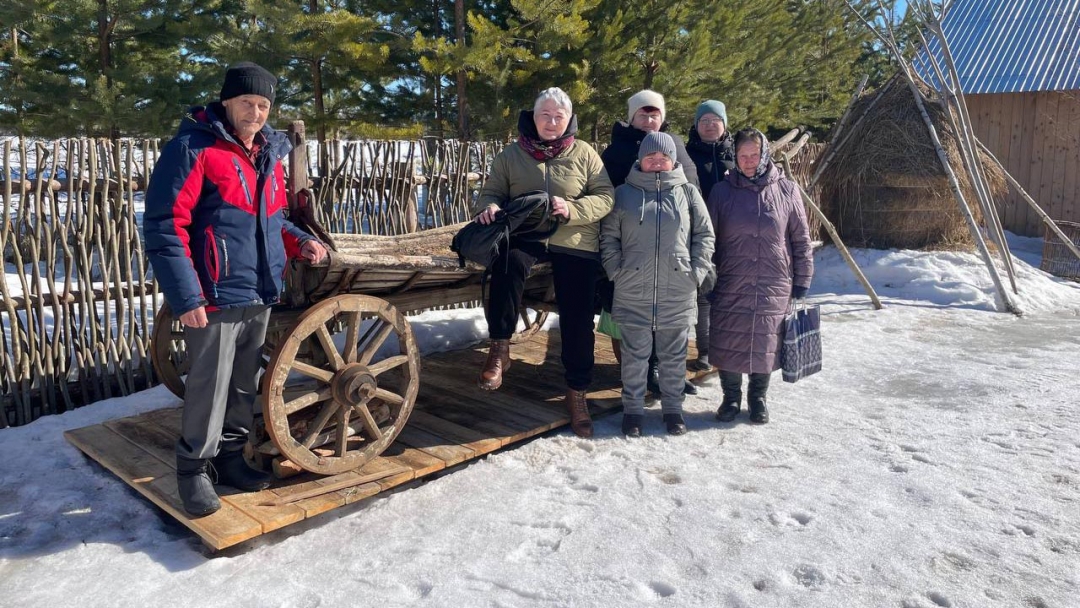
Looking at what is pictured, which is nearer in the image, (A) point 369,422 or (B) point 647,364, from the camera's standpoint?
(A) point 369,422

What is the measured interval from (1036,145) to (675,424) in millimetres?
9981

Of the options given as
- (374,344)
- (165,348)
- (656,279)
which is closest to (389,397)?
(374,344)

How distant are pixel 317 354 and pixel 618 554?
1.57 m

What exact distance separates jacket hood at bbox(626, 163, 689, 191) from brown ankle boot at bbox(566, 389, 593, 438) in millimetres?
1095

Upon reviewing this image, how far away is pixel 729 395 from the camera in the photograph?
422 cm

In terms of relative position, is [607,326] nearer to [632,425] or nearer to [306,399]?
[632,425]

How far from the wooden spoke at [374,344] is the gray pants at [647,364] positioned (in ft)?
3.94

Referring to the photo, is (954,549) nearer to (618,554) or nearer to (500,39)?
(618,554)

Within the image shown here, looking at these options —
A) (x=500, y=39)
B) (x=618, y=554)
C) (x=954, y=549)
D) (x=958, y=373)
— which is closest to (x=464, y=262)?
(x=618, y=554)

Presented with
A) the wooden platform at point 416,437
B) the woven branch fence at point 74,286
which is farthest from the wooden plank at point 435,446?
the woven branch fence at point 74,286

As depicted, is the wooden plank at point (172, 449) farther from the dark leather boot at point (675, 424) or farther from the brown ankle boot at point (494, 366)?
the dark leather boot at point (675, 424)

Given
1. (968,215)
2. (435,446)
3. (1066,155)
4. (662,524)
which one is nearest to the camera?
(662,524)

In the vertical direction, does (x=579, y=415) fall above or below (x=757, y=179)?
below

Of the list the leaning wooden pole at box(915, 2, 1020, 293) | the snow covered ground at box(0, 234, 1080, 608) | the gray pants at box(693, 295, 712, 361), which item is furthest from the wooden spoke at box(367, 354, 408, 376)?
the leaning wooden pole at box(915, 2, 1020, 293)
